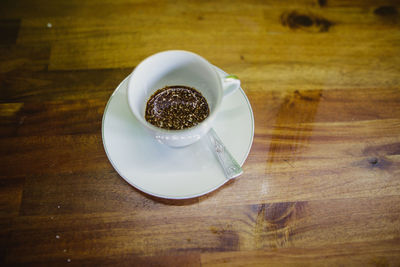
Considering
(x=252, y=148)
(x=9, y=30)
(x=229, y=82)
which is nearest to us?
(x=229, y=82)

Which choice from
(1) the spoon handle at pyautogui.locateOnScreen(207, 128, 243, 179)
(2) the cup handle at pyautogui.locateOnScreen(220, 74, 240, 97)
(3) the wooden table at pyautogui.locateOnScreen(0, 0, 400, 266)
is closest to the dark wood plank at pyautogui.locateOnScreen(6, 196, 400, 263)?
(3) the wooden table at pyautogui.locateOnScreen(0, 0, 400, 266)

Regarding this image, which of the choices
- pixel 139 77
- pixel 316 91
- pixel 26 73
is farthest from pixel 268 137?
pixel 26 73

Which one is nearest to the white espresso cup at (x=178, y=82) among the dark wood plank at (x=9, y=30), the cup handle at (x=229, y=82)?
the cup handle at (x=229, y=82)

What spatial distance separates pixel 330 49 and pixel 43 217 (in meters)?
0.85

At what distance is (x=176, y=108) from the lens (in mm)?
619

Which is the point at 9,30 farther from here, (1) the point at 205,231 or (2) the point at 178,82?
(1) the point at 205,231

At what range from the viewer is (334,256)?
591 mm

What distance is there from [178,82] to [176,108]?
58 mm

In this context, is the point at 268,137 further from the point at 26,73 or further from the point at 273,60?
the point at 26,73

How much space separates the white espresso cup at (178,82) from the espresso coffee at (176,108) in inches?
0.5

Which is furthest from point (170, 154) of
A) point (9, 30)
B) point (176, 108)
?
point (9, 30)

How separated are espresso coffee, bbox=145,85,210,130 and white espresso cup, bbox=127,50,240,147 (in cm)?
1

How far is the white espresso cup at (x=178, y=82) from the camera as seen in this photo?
0.49 meters

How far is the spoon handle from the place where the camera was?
0.54 metres
